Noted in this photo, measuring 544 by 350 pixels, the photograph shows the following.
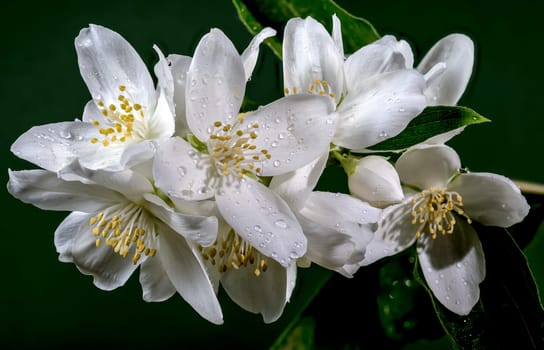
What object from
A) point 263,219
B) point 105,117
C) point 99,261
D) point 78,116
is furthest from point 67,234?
point 78,116

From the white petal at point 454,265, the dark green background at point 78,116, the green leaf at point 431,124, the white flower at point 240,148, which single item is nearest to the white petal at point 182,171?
the white flower at point 240,148

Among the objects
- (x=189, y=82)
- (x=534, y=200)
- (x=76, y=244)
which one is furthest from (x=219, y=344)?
(x=189, y=82)

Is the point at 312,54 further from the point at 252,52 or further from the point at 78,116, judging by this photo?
the point at 78,116

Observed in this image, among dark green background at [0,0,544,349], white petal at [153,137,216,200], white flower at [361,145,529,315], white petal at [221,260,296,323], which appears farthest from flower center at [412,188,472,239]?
dark green background at [0,0,544,349]

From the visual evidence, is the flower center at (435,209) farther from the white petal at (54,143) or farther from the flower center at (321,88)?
the white petal at (54,143)

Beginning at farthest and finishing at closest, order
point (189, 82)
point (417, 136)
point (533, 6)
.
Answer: point (533, 6), point (417, 136), point (189, 82)

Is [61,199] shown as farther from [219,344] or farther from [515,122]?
[515,122]
